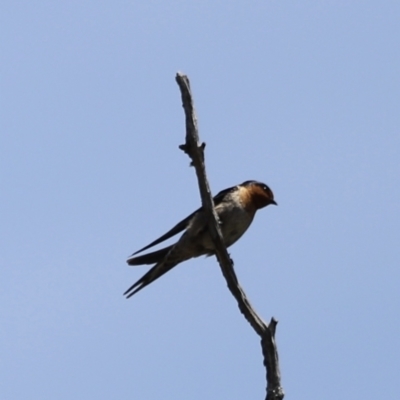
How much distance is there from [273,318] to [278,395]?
1.88 ft

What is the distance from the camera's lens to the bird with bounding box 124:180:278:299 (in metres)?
9.59

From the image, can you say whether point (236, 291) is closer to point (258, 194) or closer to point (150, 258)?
point (150, 258)

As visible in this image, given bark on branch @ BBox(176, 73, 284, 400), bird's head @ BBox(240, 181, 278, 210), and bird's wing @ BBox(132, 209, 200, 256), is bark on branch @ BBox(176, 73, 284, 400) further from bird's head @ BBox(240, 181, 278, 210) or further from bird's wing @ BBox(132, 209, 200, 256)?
bird's head @ BBox(240, 181, 278, 210)

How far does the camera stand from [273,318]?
722 centimetres

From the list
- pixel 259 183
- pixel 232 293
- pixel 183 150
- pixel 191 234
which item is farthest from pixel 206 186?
pixel 259 183

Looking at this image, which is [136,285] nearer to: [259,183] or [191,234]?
[191,234]

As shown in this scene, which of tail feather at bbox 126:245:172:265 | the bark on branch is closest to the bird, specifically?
tail feather at bbox 126:245:172:265

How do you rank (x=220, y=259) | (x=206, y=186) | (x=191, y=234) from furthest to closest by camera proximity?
(x=191, y=234) → (x=220, y=259) → (x=206, y=186)

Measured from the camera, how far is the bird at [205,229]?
959cm

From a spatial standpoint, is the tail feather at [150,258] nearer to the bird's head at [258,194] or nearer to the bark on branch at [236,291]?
the bird's head at [258,194]

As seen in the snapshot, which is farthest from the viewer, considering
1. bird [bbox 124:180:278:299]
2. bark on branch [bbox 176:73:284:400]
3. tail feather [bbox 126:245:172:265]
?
tail feather [bbox 126:245:172:265]

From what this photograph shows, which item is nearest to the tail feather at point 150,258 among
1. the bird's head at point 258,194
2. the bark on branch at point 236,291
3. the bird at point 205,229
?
the bird at point 205,229

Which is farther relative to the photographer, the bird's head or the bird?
the bird's head

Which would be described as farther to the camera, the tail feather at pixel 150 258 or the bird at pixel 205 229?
the tail feather at pixel 150 258
